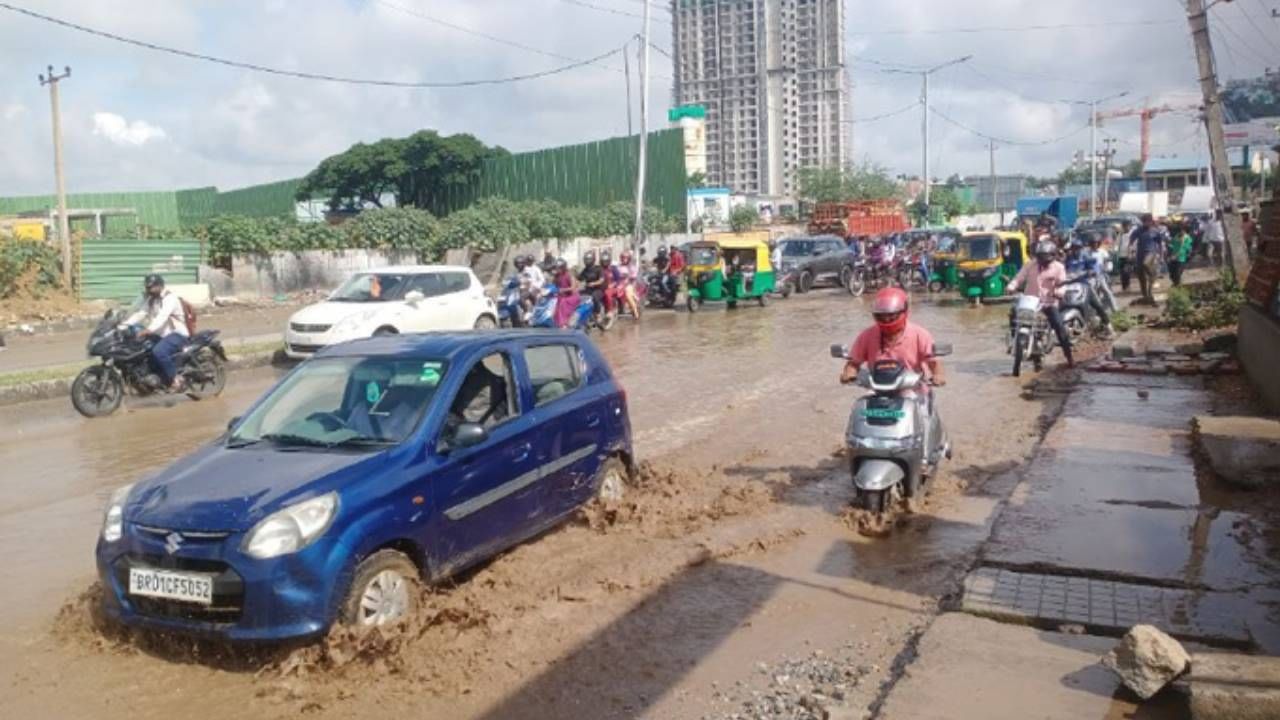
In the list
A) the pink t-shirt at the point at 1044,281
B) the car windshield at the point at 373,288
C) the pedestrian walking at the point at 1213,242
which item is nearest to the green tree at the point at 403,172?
the pedestrian walking at the point at 1213,242

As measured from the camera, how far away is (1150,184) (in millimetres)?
96500

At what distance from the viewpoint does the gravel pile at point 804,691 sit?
164 inches

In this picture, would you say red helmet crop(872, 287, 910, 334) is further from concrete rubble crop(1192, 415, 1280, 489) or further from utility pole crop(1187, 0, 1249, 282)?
utility pole crop(1187, 0, 1249, 282)

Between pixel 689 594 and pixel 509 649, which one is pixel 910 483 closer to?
pixel 689 594

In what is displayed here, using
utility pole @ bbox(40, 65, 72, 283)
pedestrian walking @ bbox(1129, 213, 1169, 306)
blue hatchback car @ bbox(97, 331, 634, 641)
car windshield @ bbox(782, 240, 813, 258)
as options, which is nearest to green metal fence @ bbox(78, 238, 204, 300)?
utility pole @ bbox(40, 65, 72, 283)

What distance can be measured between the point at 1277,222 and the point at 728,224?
3641 cm

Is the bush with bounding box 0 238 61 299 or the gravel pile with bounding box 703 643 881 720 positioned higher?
the bush with bounding box 0 238 61 299

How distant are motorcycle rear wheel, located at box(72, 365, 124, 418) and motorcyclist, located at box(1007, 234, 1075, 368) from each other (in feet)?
37.1

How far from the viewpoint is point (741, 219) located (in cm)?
4731

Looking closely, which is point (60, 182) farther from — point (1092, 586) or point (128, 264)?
point (1092, 586)

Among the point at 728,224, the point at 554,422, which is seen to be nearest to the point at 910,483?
the point at 554,422

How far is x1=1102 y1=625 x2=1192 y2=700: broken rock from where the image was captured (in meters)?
4.00

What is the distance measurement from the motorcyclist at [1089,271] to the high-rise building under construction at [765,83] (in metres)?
28.8

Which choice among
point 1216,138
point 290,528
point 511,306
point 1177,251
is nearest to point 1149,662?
point 290,528
